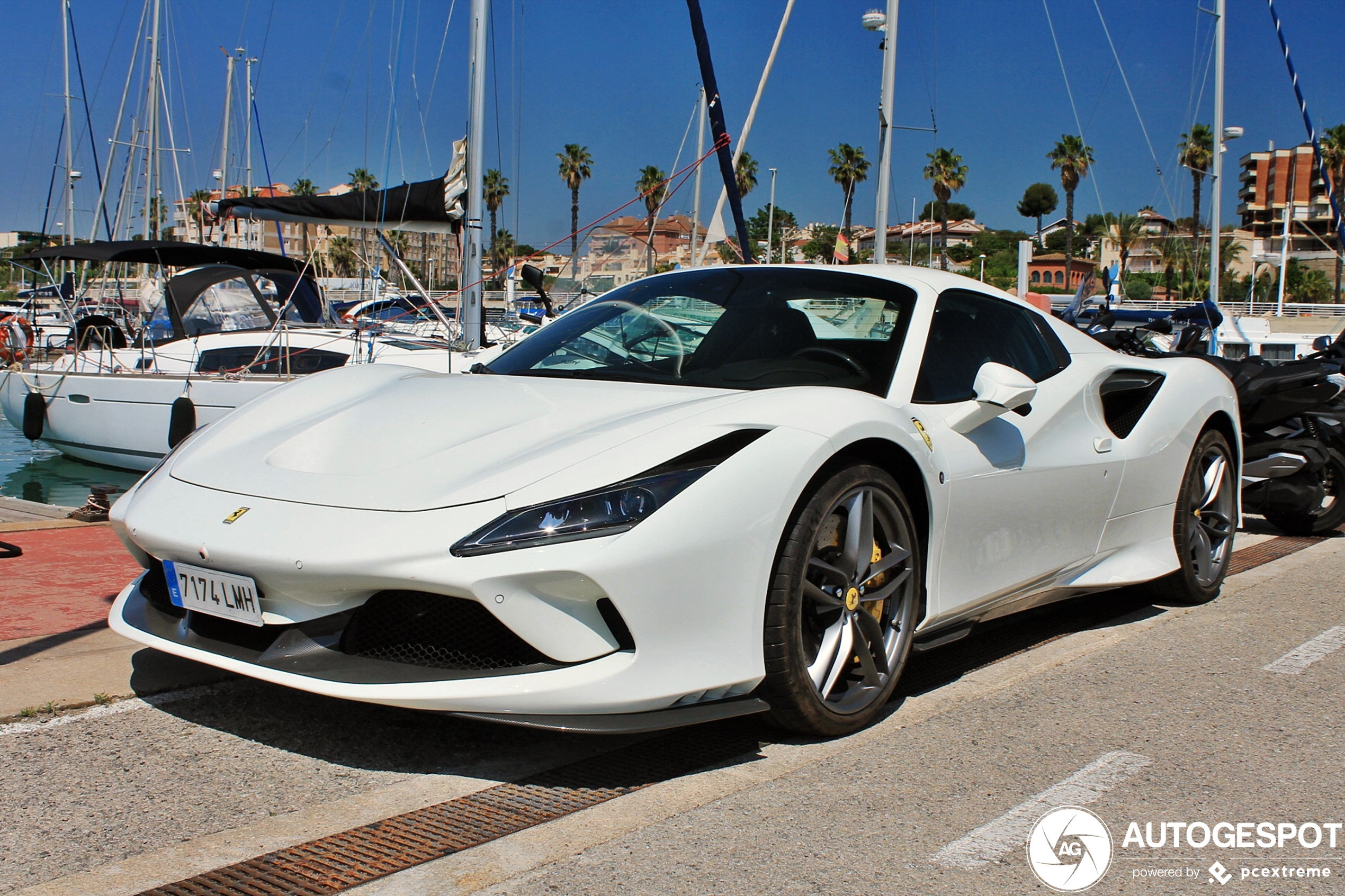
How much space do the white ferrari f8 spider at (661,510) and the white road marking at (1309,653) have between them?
1.84ft

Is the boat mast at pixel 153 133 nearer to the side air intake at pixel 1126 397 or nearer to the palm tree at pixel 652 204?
the palm tree at pixel 652 204

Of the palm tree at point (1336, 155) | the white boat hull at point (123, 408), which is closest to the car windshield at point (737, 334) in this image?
the white boat hull at point (123, 408)

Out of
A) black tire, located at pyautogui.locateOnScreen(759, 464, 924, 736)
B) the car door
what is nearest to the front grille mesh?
black tire, located at pyautogui.locateOnScreen(759, 464, 924, 736)

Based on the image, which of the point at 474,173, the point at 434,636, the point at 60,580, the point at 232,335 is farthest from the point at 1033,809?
the point at 232,335

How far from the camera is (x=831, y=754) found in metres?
2.89

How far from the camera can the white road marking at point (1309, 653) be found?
3822mm

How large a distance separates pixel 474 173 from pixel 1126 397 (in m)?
8.38

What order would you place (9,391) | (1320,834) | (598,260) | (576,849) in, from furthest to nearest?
(9,391) → (598,260) → (1320,834) → (576,849)

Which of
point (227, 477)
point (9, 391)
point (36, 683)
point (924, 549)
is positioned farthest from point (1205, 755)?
point (9, 391)

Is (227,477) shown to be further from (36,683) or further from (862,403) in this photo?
(862,403)

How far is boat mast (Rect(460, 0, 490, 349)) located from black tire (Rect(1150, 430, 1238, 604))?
25.1ft

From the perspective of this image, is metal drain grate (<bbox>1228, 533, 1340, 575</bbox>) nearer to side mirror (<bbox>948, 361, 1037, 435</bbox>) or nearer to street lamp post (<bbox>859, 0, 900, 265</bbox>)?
side mirror (<bbox>948, 361, 1037, 435</bbox>)

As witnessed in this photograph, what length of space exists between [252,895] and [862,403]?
186 cm

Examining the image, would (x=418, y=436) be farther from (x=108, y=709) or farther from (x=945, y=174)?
(x=945, y=174)
